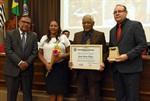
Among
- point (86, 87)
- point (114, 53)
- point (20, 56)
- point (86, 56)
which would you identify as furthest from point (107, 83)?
point (20, 56)

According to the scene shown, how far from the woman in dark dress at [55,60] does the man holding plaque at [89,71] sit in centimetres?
20

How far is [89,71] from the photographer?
2.75 m

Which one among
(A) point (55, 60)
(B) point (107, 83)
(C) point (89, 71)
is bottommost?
(B) point (107, 83)

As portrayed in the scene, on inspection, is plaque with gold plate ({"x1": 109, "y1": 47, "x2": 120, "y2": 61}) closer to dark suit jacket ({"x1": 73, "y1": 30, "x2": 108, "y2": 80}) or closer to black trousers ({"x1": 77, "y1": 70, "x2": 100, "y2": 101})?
dark suit jacket ({"x1": 73, "y1": 30, "x2": 108, "y2": 80})

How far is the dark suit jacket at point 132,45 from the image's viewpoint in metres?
2.40

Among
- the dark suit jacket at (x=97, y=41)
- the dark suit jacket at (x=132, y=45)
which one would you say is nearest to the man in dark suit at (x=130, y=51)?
the dark suit jacket at (x=132, y=45)

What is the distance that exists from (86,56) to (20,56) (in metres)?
0.87

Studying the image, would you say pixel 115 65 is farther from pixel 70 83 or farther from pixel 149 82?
pixel 70 83

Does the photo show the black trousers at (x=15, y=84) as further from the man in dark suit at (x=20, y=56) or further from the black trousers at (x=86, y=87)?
the black trousers at (x=86, y=87)

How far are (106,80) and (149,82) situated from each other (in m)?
0.57

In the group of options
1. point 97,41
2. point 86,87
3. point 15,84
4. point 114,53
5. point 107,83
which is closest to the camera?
point 114,53

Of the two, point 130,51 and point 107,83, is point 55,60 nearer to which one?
point 107,83

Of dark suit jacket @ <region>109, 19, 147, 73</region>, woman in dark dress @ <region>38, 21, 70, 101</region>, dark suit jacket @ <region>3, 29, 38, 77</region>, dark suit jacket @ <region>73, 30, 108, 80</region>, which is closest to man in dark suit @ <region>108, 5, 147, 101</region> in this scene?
dark suit jacket @ <region>109, 19, 147, 73</region>

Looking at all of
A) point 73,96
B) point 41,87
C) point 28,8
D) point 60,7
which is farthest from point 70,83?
point 28,8
